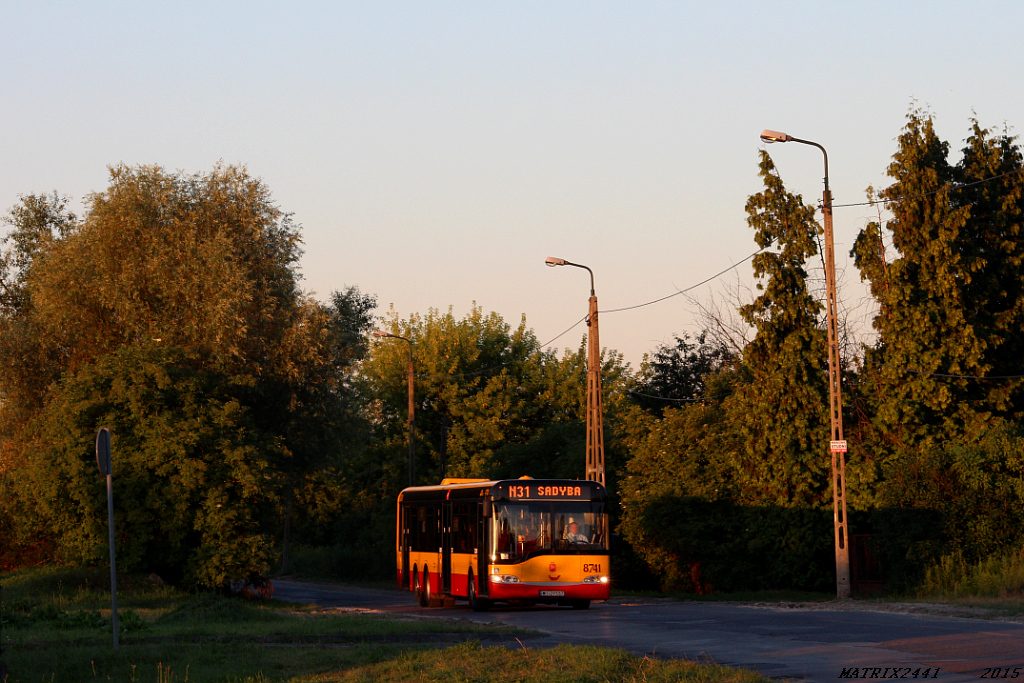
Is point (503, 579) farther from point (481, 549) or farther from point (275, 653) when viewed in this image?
point (275, 653)

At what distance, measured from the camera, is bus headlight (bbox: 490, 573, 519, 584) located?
2639 centimetres

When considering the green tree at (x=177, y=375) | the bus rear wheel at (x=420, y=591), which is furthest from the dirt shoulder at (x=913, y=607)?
the green tree at (x=177, y=375)

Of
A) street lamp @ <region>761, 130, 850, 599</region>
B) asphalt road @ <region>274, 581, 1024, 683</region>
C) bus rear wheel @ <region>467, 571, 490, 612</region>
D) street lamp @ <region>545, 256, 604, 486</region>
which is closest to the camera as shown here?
asphalt road @ <region>274, 581, 1024, 683</region>

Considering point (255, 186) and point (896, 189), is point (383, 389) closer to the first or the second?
point (255, 186)

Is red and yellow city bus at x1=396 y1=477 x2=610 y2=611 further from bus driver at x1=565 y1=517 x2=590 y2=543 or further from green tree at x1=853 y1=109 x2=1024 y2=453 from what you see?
green tree at x1=853 y1=109 x2=1024 y2=453

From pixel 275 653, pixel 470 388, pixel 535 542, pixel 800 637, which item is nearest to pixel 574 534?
pixel 535 542

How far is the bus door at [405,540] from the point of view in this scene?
34094 millimetres

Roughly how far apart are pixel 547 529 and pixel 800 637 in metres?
9.64

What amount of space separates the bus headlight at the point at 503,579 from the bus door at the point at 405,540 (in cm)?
767

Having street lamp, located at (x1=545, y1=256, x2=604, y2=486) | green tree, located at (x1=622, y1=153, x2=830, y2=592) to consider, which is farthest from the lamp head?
street lamp, located at (x1=545, y1=256, x2=604, y2=486)

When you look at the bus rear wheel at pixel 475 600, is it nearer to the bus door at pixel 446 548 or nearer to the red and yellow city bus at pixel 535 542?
the red and yellow city bus at pixel 535 542

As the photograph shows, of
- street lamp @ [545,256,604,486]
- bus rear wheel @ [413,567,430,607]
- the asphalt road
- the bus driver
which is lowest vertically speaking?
bus rear wheel @ [413,567,430,607]

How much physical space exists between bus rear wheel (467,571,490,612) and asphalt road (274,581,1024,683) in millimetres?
224

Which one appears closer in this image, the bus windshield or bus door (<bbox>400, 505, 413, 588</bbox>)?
the bus windshield
